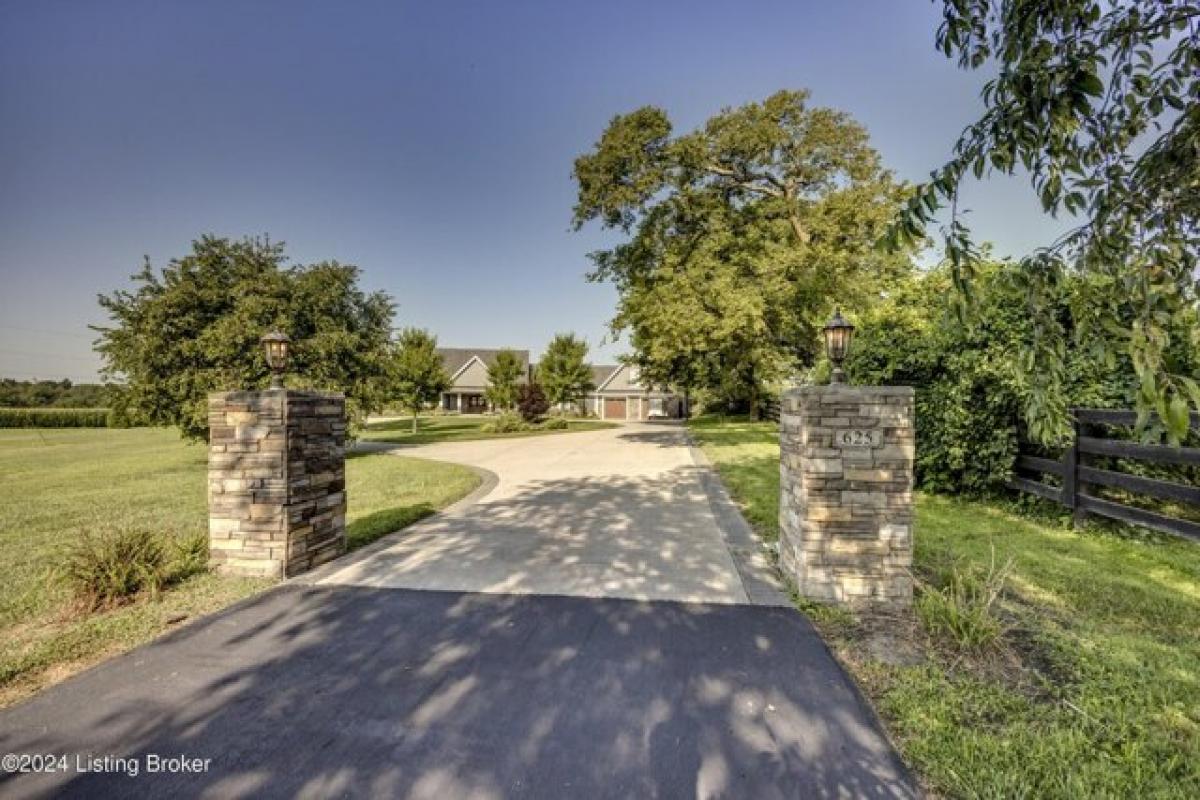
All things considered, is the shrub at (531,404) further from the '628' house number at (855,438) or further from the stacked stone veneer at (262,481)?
the '628' house number at (855,438)

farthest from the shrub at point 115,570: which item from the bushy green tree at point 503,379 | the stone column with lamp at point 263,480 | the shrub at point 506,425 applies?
the bushy green tree at point 503,379

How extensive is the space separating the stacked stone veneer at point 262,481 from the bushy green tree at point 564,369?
31.5 m

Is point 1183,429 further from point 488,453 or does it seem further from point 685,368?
point 685,368

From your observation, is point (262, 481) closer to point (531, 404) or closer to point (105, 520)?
point (105, 520)

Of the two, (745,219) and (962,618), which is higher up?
(745,219)

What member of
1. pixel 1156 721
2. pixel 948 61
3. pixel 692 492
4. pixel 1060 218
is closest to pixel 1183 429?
pixel 1060 218

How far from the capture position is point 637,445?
17.1 m

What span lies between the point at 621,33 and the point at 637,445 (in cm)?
1162

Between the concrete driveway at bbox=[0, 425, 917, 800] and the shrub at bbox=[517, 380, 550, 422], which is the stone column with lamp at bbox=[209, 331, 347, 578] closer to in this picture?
the concrete driveway at bbox=[0, 425, 917, 800]

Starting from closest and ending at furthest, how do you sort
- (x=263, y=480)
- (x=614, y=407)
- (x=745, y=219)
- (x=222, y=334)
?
(x=263, y=480), (x=222, y=334), (x=745, y=219), (x=614, y=407)

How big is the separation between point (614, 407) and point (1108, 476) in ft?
143

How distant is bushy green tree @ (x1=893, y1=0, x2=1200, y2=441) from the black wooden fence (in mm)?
4385

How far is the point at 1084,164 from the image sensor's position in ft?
5.99

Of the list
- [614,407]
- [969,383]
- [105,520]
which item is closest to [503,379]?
[614,407]
